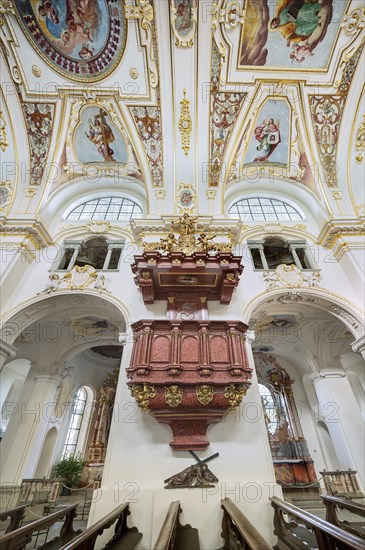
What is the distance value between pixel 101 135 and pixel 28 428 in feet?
30.9

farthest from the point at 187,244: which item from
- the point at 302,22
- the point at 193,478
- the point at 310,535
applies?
the point at 302,22

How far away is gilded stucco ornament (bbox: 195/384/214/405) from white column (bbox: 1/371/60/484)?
606cm

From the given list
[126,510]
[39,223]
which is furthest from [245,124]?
[126,510]

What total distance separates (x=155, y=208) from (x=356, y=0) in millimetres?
7662

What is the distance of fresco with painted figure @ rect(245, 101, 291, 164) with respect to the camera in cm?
850

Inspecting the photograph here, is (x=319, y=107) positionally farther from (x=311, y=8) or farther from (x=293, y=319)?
(x=293, y=319)

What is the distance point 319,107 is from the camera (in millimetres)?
8367

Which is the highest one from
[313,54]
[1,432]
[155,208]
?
[313,54]

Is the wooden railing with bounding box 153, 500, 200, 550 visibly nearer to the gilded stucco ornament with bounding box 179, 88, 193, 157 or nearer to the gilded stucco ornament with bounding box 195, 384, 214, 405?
the gilded stucco ornament with bounding box 195, 384, 214, 405

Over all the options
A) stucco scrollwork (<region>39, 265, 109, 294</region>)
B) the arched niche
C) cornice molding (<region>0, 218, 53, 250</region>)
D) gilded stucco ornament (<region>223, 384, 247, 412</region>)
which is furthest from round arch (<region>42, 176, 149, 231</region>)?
the arched niche

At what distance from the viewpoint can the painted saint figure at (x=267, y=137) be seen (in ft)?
28.6

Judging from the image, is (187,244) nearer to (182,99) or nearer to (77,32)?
(182,99)

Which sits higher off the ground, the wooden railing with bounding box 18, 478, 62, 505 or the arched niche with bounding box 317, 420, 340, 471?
the arched niche with bounding box 317, 420, 340, 471

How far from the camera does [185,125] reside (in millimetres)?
8344
